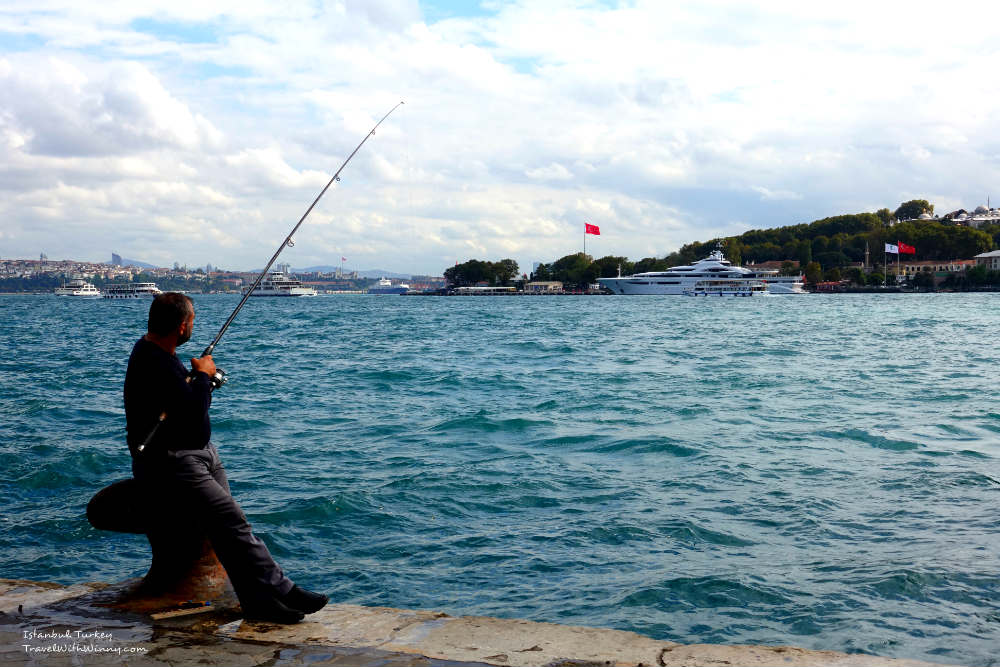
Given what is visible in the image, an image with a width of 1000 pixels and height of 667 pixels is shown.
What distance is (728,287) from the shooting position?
131625mm

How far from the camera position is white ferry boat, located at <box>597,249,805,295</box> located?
135 meters

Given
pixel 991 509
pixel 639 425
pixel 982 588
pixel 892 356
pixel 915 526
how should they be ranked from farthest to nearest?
pixel 892 356 → pixel 639 425 → pixel 991 509 → pixel 915 526 → pixel 982 588

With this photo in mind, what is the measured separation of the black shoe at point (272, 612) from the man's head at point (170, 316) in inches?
57.6

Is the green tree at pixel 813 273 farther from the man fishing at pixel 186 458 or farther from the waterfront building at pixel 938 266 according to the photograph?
the man fishing at pixel 186 458

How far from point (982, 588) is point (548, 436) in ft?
24.1

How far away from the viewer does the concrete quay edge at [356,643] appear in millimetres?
3852

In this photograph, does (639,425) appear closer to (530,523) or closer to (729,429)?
(729,429)

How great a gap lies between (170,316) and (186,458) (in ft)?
2.42

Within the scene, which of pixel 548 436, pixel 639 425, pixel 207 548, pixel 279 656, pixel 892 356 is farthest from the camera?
pixel 892 356

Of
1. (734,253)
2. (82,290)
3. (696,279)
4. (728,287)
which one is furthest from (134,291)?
(734,253)

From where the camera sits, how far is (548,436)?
1285 cm

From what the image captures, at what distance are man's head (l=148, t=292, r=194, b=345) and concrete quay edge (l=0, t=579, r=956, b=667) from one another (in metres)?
1.50

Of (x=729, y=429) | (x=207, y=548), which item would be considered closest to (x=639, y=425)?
(x=729, y=429)

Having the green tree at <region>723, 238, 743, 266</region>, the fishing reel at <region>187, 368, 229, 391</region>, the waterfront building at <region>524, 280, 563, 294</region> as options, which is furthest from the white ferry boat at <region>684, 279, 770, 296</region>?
the fishing reel at <region>187, 368, 229, 391</region>
